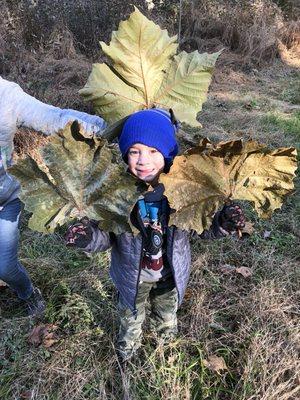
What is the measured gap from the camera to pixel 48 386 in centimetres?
223

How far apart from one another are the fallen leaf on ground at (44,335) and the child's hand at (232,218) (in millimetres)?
1387

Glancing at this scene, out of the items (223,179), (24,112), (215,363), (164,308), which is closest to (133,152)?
(223,179)

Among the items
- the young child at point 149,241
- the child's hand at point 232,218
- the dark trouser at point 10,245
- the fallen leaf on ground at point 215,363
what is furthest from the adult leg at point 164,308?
the dark trouser at point 10,245

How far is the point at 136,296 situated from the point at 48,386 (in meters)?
0.76

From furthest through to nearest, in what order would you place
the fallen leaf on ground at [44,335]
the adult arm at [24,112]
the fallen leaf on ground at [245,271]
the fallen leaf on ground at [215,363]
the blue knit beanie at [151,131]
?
1. the fallen leaf on ground at [245,271]
2. the fallen leaf on ground at [44,335]
3. the fallen leaf on ground at [215,363]
4. the adult arm at [24,112]
5. the blue knit beanie at [151,131]

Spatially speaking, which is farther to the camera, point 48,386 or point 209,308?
point 209,308

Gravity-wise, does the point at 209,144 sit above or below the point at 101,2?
above

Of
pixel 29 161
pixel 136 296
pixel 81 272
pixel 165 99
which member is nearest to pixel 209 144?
pixel 165 99

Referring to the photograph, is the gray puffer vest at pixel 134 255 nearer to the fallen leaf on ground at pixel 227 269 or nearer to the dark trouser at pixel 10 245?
the dark trouser at pixel 10 245

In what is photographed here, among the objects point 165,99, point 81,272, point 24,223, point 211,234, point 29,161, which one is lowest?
point 24,223

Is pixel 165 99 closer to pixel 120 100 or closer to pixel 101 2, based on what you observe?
pixel 120 100

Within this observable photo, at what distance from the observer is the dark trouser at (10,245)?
225 centimetres

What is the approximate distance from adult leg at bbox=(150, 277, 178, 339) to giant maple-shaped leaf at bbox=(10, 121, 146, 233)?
2.24ft

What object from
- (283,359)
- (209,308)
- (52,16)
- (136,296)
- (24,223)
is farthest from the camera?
(52,16)
